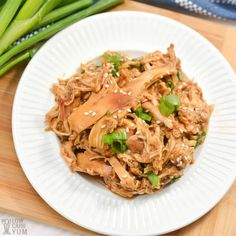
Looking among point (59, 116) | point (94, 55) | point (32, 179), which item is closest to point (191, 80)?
point (94, 55)

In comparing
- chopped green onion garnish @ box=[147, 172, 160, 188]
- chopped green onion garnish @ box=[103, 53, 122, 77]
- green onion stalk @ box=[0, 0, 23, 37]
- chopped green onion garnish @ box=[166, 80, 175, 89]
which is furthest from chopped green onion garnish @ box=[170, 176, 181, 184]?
green onion stalk @ box=[0, 0, 23, 37]

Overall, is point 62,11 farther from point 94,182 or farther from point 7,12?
point 94,182

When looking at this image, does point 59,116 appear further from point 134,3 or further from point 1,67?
point 134,3

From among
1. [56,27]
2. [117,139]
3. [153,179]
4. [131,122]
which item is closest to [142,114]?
[131,122]

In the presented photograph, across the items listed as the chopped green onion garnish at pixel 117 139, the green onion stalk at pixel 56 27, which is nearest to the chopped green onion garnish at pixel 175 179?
the chopped green onion garnish at pixel 117 139

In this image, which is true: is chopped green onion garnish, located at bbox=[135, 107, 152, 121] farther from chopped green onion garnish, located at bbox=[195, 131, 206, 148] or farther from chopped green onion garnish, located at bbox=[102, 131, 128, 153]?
chopped green onion garnish, located at bbox=[195, 131, 206, 148]

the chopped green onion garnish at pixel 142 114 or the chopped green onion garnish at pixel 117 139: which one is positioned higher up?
the chopped green onion garnish at pixel 142 114

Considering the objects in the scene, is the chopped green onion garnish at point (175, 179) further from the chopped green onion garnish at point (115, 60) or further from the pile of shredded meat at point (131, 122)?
the chopped green onion garnish at point (115, 60)
